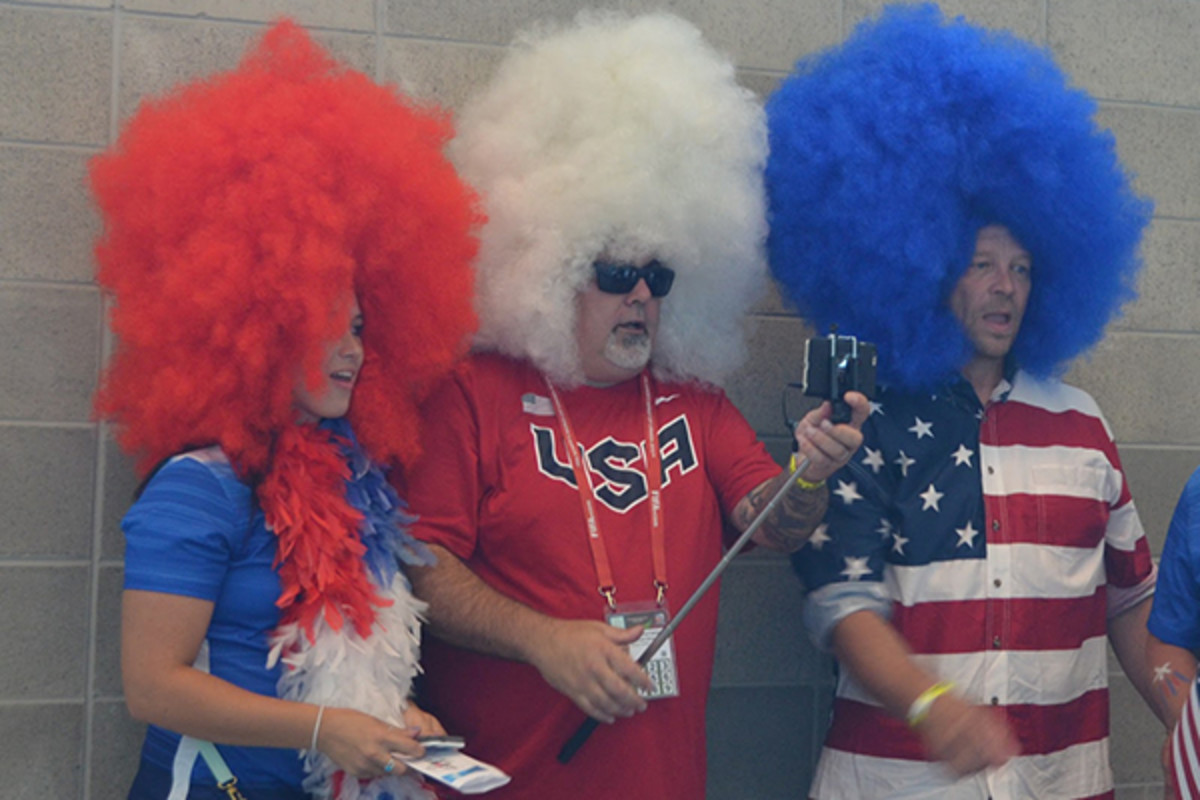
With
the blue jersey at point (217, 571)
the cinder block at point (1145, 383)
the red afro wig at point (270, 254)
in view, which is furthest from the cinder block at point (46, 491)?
the cinder block at point (1145, 383)

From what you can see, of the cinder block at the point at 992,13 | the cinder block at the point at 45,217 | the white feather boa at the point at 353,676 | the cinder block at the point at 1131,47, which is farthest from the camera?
the cinder block at the point at 1131,47

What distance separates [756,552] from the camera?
118 inches

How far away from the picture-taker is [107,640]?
8.57ft

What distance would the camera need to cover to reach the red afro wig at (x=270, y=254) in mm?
2119

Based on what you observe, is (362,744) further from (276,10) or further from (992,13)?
(992,13)

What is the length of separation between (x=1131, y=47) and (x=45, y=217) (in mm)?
2646

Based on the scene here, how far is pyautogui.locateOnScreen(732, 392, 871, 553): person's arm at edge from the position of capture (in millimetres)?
2170

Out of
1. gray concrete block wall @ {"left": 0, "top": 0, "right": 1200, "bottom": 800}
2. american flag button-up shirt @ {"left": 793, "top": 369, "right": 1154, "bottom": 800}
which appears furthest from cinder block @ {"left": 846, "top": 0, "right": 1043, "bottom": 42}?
american flag button-up shirt @ {"left": 793, "top": 369, "right": 1154, "bottom": 800}

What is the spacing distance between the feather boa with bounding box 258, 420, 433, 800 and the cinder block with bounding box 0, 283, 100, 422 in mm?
673

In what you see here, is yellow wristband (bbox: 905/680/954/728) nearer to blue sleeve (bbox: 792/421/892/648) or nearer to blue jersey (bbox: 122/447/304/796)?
blue sleeve (bbox: 792/421/892/648)

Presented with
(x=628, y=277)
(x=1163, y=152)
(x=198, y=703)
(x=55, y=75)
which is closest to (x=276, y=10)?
(x=55, y=75)

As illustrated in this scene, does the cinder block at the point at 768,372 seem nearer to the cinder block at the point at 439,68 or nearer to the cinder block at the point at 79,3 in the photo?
the cinder block at the point at 439,68

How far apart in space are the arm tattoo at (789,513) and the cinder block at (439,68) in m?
1.13

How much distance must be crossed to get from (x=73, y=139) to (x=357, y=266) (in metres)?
0.76
